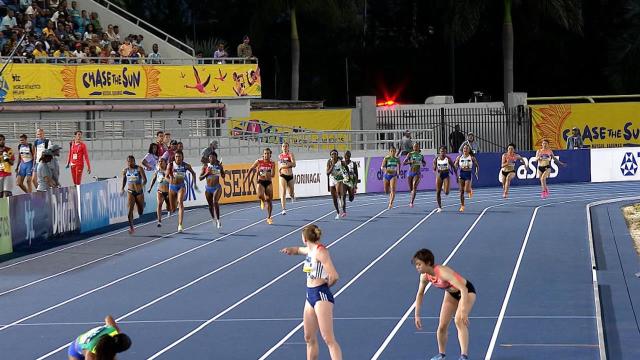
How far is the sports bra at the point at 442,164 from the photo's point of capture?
1293 inches

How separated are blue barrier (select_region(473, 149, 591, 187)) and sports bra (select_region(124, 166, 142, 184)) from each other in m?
16.7

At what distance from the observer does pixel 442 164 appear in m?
32.9

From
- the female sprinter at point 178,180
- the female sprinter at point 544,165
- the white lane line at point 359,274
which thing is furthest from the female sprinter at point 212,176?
the female sprinter at point 544,165

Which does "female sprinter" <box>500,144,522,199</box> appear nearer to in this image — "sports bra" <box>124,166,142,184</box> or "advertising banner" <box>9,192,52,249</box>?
"sports bra" <box>124,166,142,184</box>

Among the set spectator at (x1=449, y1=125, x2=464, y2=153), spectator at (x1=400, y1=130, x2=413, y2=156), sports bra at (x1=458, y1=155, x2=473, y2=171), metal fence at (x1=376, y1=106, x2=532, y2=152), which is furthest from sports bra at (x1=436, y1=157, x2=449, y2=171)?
metal fence at (x1=376, y1=106, x2=532, y2=152)

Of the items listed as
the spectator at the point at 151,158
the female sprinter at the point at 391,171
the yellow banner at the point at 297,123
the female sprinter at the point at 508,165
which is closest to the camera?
the spectator at the point at 151,158

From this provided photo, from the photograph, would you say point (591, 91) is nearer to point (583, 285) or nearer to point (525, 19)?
point (525, 19)

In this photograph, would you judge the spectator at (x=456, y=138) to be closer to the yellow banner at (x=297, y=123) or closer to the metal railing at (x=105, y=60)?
the yellow banner at (x=297, y=123)

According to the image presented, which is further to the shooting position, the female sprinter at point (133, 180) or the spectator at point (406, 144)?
the spectator at point (406, 144)

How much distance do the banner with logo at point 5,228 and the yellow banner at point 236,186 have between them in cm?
1160

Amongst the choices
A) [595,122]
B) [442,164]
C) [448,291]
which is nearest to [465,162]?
[442,164]

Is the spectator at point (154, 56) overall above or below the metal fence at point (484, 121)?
above

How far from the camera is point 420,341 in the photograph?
15.8 metres

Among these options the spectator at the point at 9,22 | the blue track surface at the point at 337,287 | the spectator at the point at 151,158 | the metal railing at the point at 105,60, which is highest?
the spectator at the point at 9,22
